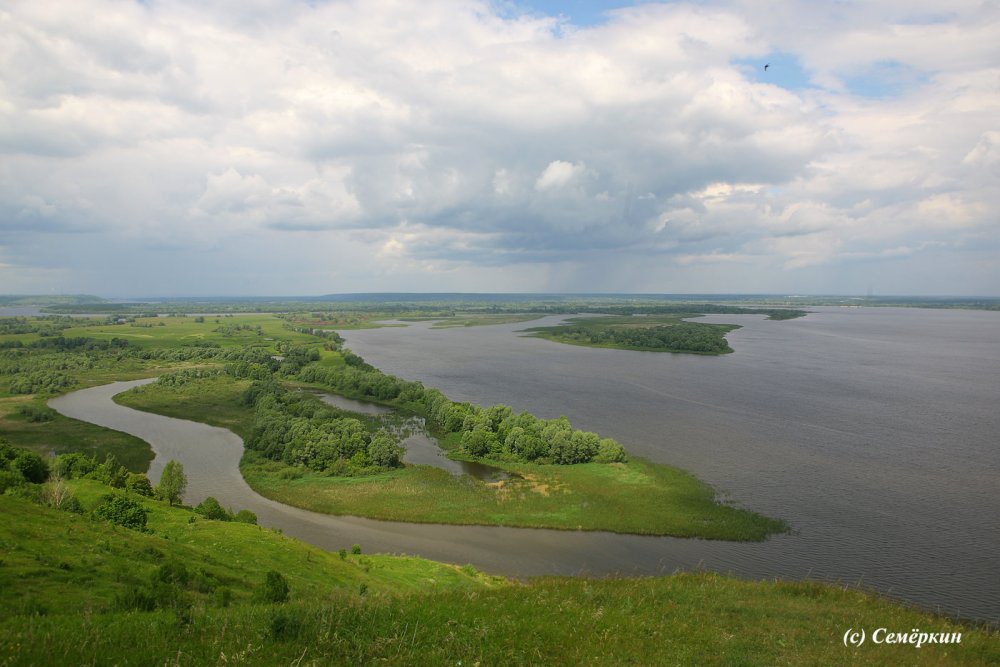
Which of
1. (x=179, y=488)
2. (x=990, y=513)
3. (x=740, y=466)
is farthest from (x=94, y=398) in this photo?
(x=990, y=513)

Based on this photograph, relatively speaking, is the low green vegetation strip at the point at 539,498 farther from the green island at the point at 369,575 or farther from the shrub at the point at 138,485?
the shrub at the point at 138,485

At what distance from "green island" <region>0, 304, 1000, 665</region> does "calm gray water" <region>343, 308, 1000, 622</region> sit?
5.64 m

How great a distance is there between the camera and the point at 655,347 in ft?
545

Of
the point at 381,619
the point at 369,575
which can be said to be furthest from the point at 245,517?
the point at 381,619

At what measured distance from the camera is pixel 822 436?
66312mm

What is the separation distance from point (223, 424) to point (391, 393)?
2654 cm

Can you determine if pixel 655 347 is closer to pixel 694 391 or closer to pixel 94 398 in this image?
pixel 694 391

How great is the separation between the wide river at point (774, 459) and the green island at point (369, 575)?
10.8 ft

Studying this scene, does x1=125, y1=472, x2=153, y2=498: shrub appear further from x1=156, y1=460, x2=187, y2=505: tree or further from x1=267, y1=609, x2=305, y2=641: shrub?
x1=267, y1=609, x2=305, y2=641: shrub

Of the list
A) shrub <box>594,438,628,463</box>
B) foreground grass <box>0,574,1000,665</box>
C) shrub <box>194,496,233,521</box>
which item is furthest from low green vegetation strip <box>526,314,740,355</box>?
foreground grass <box>0,574,1000,665</box>

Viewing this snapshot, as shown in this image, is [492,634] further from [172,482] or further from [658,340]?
[658,340]

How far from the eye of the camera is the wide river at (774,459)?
38.1 m

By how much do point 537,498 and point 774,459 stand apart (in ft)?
93.6

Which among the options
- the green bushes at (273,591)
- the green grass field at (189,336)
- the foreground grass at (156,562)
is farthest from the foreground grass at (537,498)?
the green grass field at (189,336)
